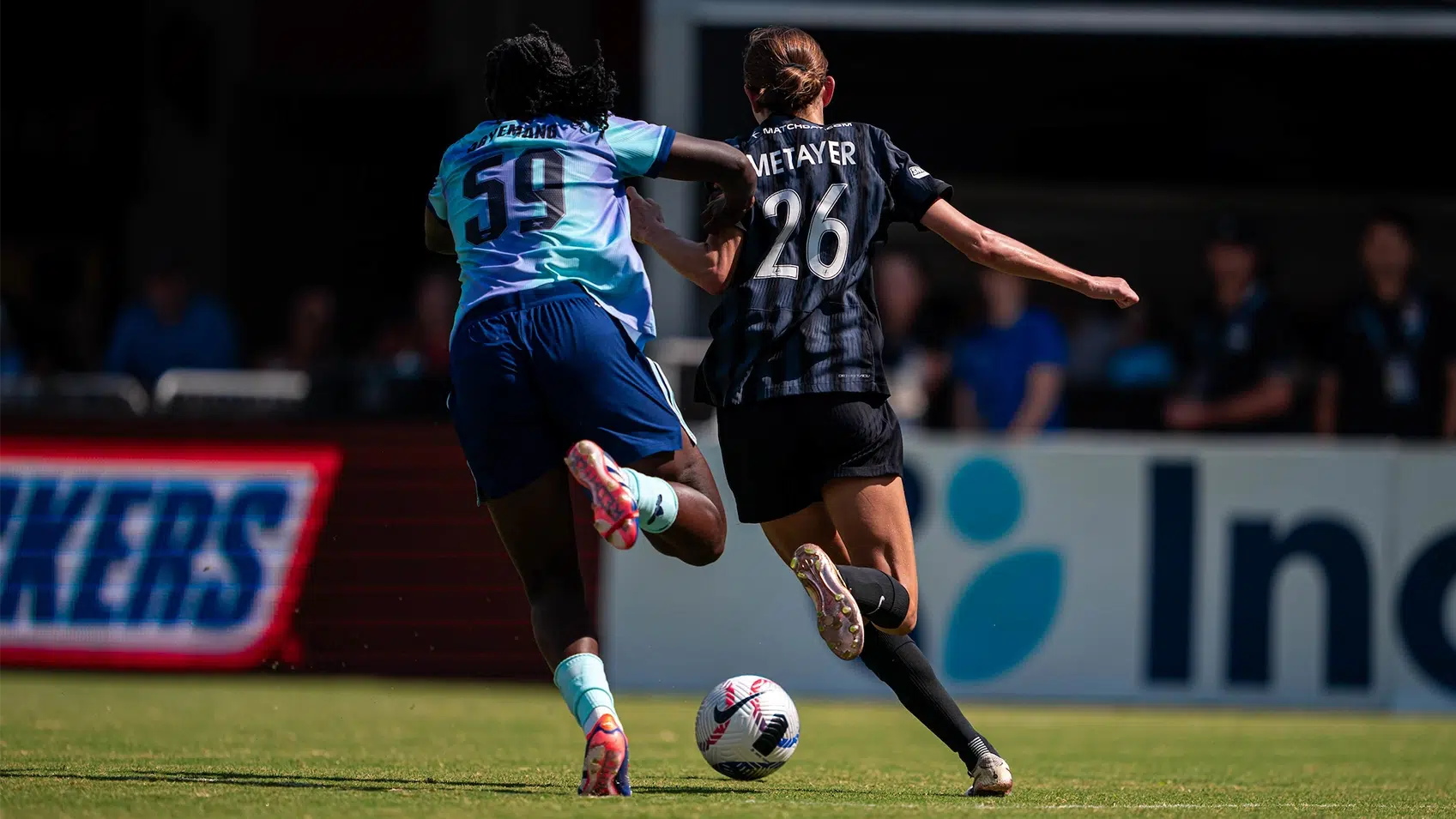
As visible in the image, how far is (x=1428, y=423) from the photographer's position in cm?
1027

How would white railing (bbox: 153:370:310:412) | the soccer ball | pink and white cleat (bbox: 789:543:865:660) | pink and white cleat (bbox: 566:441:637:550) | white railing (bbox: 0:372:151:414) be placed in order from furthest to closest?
white railing (bbox: 153:370:310:412), white railing (bbox: 0:372:151:414), the soccer ball, pink and white cleat (bbox: 789:543:865:660), pink and white cleat (bbox: 566:441:637:550)

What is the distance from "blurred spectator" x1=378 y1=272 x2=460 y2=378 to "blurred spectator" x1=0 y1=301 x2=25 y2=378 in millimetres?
2805

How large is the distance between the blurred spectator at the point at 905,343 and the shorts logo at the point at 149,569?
127 inches

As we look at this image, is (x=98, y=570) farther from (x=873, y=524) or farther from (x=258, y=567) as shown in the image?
(x=873, y=524)

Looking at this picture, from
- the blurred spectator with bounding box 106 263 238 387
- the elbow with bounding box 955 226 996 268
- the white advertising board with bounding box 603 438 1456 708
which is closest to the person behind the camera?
the elbow with bounding box 955 226 996 268

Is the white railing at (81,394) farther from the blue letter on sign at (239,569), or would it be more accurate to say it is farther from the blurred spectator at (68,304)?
the blurred spectator at (68,304)

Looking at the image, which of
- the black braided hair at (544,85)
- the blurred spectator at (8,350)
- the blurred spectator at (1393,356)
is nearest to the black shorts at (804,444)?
the black braided hair at (544,85)

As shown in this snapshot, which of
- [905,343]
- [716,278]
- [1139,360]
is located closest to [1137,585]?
[905,343]

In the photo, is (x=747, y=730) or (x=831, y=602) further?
(x=747, y=730)

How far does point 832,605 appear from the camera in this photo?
502 centimetres

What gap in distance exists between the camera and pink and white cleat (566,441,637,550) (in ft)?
15.7

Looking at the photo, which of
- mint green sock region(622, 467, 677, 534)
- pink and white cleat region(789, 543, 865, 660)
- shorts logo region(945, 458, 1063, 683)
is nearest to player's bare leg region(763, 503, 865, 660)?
pink and white cleat region(789, 543, 865, 660)

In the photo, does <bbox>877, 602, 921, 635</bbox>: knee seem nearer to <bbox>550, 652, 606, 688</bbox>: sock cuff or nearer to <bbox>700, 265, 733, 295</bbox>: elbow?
<bbox>550, 652, 606, 688</bbox>: sock cuff

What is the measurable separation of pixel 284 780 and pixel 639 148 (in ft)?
6.96
